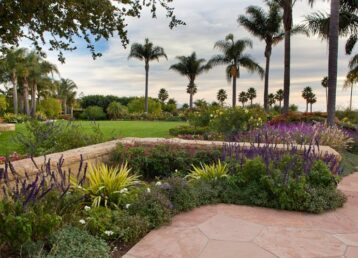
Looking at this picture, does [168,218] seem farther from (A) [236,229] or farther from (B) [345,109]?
(B) [345,109]

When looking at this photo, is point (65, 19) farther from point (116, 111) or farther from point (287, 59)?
point (116, 111)

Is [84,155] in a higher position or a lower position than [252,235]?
higher

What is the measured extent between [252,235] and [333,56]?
964cm

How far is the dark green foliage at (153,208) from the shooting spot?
12.5 ft

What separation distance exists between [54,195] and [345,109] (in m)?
22.4

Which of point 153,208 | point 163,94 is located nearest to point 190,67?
point 163,94

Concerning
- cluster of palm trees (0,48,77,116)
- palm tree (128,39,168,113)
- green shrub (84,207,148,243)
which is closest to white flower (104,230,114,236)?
green shrub (84,207,148,243)

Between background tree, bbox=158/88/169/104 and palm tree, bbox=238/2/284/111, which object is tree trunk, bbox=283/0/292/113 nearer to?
palm tree, bbox=238/2/284/111

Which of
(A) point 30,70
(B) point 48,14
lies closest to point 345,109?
(B) point 48,14

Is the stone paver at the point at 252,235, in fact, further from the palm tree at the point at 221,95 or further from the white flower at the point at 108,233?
the palm tree at the point at 221,95

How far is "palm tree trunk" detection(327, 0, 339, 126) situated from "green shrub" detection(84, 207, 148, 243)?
991 centimetres

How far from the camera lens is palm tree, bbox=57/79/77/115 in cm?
6169

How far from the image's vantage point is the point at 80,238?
3.15 m

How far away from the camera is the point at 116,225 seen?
3598 millimetres
